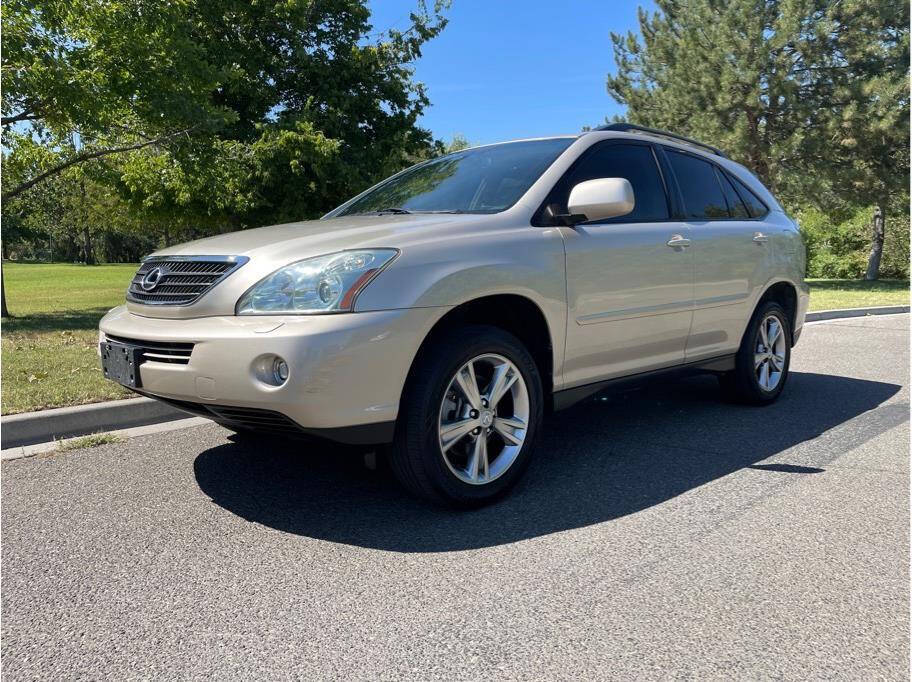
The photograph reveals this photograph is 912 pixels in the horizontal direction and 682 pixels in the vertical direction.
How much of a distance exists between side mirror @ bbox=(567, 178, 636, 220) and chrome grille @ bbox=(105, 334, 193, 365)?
1.92 m

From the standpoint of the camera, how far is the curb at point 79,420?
4.55 m

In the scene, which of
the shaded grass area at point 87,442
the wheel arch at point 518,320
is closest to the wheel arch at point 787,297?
the wheel arch at point 518,320

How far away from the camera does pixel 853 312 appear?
13688 mm

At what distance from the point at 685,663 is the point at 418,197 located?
9.39 ft

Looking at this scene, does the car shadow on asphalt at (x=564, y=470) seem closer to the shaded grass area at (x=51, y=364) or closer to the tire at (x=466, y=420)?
the tire at (x=466, y=420)

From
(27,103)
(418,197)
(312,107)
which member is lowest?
(418,197)

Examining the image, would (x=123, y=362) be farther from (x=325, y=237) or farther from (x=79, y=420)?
(x=79, y=420)

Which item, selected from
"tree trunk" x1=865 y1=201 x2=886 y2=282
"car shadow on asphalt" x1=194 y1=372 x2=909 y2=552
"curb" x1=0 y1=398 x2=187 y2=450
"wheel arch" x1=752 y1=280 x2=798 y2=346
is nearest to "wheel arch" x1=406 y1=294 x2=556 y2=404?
"car shadow on asphalt" x1=194 y1=372 x2=909 y2=552

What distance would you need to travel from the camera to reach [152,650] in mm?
2250

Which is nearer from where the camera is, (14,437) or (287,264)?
(287,264)

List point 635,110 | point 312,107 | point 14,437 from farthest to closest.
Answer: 1. point 635,110
2. point 312,107
3. point 14,437

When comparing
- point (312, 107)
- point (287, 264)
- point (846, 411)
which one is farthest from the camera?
point (312, 107)

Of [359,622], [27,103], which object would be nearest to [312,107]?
[27,103]

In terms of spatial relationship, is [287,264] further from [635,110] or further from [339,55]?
[635,110]
